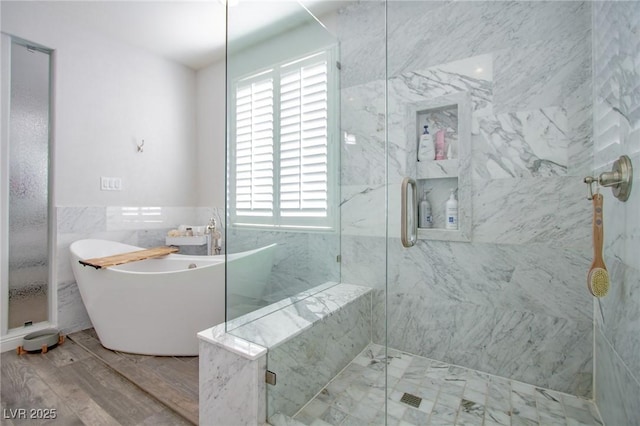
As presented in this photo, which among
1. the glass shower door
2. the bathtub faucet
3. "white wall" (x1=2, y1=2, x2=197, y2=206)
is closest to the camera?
the glass shower door

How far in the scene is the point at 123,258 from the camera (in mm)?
2094

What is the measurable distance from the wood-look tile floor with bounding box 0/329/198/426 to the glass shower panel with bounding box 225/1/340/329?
614mm

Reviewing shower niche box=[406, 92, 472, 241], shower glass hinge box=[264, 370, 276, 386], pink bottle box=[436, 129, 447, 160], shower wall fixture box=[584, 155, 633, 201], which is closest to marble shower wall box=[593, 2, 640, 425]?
shower wall fixture box=[584, 155, 633, 201]

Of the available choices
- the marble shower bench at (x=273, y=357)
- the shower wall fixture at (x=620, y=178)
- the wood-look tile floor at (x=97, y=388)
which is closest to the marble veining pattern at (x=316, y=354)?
the marble shower bench at (x=273, y=357)

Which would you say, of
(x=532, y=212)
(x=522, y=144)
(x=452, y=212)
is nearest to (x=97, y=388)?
(x=452, y=212)

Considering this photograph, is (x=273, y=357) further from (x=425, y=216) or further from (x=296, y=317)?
(x=425, y=216)

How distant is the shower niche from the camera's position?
1.64m

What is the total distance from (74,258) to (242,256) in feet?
4.54

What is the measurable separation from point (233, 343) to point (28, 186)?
2164mm

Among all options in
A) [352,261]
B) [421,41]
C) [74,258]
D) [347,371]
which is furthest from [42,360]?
[421,41]

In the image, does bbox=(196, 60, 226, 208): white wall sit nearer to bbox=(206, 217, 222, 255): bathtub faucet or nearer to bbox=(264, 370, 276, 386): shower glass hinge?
bbox=(206, 217, 222, 255): bathtub faucet

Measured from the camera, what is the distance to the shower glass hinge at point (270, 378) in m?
1.12

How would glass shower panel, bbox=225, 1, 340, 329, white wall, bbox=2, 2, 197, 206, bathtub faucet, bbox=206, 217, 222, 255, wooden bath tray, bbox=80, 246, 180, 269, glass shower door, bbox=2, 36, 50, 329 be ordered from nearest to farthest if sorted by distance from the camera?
glass shower panel, bbox=225, 1, 340, 329, wooden bath tray, bbox=80, 246, 180, 269, glass shower door, bbox=2, 36, 50, 329, white wall, bbox=2, 2, 197, 206, bathtub faucet, bbox=206, 217, 222, 255

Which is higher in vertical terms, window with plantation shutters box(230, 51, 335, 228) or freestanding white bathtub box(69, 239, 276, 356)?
window with plantation shutters box(230, 51, 335, 228)
